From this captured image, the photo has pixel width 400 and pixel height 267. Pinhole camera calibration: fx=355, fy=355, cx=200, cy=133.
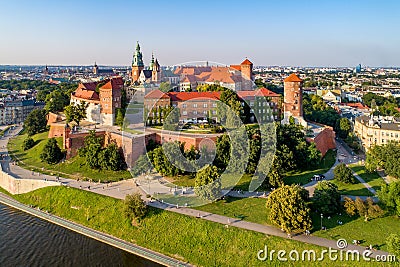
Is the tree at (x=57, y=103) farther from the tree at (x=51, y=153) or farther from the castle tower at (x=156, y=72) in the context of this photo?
the tree at (x=51, y=153)

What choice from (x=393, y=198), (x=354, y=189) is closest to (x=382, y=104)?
(x=354, y=189)

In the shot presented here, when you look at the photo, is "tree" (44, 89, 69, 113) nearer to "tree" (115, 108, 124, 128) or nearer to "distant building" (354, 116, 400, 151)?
"tree" (115, 108, 124, 128)

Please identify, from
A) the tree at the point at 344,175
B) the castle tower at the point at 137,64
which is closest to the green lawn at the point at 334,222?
the tree at the point at 344,175

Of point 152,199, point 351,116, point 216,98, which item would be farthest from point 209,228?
point 351,116

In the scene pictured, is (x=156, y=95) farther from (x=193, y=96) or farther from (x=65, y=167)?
(x=65, y=167)

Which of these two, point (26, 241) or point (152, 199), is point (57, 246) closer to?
point (26, 241)

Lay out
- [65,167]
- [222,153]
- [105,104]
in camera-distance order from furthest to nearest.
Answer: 1. [105,104]
2. [65,167]
3. [222,153]
